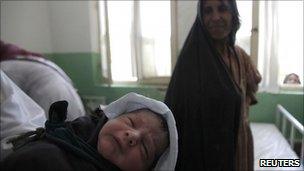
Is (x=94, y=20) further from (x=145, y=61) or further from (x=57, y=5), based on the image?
(x=145, y=61)

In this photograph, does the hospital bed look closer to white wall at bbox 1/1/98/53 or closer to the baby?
the baby

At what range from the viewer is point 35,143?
0.79 m

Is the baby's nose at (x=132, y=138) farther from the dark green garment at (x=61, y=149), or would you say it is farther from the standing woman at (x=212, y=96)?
the standing woman at (x=212, y=96)

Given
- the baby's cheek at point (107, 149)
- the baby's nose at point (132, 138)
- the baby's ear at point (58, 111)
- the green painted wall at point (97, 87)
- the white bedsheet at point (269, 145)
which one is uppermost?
the baby's ear at point (58, 111)

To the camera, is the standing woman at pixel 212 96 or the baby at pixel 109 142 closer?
the baby at pixel 109 142

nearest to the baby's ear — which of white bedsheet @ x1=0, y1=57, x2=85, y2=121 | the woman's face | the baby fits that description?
the baby

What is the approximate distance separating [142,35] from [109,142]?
7.17ft

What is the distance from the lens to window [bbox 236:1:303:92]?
2.43 m

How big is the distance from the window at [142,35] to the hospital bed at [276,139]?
41.2 inches

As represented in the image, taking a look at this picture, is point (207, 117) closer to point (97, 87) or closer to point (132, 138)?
point (132, 138)

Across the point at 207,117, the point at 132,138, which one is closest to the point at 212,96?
the point at 207,117

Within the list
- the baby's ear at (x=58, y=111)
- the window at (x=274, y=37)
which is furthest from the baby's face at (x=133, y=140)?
the window at (x=274, y=37)

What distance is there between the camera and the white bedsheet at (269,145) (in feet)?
5.93

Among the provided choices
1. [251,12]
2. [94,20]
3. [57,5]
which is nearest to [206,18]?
[251,12]
